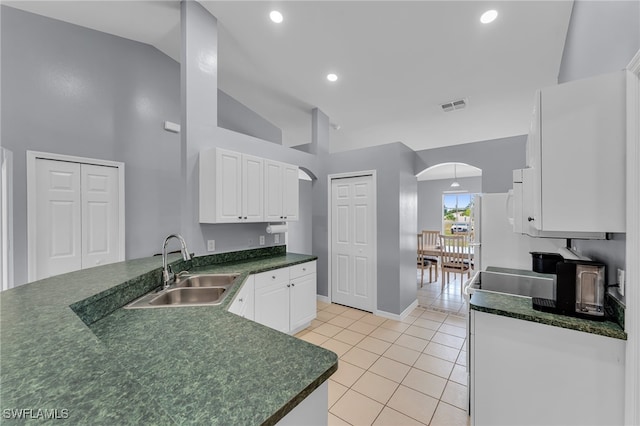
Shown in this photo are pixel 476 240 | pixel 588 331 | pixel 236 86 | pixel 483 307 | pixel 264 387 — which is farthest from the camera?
pixel 236 86

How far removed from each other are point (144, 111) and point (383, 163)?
138 inches

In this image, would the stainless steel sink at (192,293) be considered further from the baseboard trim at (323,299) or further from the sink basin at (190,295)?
the baseboard trim at (323,299)

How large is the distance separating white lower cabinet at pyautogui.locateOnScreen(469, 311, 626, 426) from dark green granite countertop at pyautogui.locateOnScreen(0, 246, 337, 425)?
119 cm

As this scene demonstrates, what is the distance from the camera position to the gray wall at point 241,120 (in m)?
4.50

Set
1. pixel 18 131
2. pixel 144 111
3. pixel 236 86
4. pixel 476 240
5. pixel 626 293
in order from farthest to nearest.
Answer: pixel 236 86
pixel 144 111
pixel 476 240
pixel 18 131
pixel 626 293

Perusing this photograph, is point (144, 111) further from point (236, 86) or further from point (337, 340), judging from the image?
point (337, 340)

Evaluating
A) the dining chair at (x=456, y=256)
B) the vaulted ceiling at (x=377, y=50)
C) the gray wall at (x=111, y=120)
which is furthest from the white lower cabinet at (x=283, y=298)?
the dining chair at (x=456, y=256)

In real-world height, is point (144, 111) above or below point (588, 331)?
above

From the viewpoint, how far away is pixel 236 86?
4246 mm

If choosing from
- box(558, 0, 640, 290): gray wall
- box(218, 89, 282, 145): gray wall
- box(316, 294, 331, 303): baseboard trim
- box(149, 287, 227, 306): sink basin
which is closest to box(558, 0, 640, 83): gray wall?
box(558, 0, 640, 290): gray wall

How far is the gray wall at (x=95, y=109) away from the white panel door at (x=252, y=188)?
1753 mm

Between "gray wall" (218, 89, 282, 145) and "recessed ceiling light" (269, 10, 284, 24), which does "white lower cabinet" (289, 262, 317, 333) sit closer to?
"recessed ceiling light" (269, 10, 284, 24)

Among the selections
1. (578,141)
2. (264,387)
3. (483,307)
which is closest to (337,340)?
(483,307)

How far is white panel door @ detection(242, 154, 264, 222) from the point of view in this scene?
2.88 m
